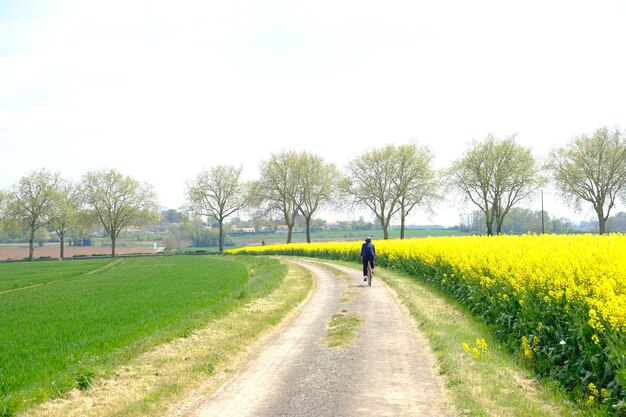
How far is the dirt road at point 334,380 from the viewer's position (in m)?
7.48

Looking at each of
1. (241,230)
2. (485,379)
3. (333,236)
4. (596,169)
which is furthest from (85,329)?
(241,230)

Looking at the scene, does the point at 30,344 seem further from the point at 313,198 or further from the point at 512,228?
the point at 512,228

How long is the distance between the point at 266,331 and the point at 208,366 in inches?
160

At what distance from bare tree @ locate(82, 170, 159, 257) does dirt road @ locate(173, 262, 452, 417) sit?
86611mm

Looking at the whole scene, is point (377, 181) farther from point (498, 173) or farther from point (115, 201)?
point (115, 201)

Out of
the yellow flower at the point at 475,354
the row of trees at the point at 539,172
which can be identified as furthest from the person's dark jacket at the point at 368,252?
the row of trees at the point at 539,172

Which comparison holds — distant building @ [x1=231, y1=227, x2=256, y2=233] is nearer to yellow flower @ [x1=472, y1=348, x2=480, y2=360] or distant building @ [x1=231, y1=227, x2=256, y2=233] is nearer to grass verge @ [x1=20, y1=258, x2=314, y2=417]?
grass verge @ [x1=20, y1=258, x2=314, y2=417]

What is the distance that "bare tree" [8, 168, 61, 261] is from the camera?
87562 millimetres

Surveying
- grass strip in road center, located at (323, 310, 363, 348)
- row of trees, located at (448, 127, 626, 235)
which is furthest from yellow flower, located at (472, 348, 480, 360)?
row of trees, located at (448, 127, 626, 235)

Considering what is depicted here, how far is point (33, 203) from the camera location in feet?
291

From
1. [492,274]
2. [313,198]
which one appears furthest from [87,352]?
[313,198]

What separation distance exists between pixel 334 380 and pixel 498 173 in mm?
65284

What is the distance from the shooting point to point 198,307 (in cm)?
1797

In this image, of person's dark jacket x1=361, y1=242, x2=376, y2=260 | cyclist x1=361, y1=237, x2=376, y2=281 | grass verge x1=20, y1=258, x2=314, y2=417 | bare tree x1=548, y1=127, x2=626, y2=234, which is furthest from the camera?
bare tree x1=548, y1=127, x2=626, y2=234
